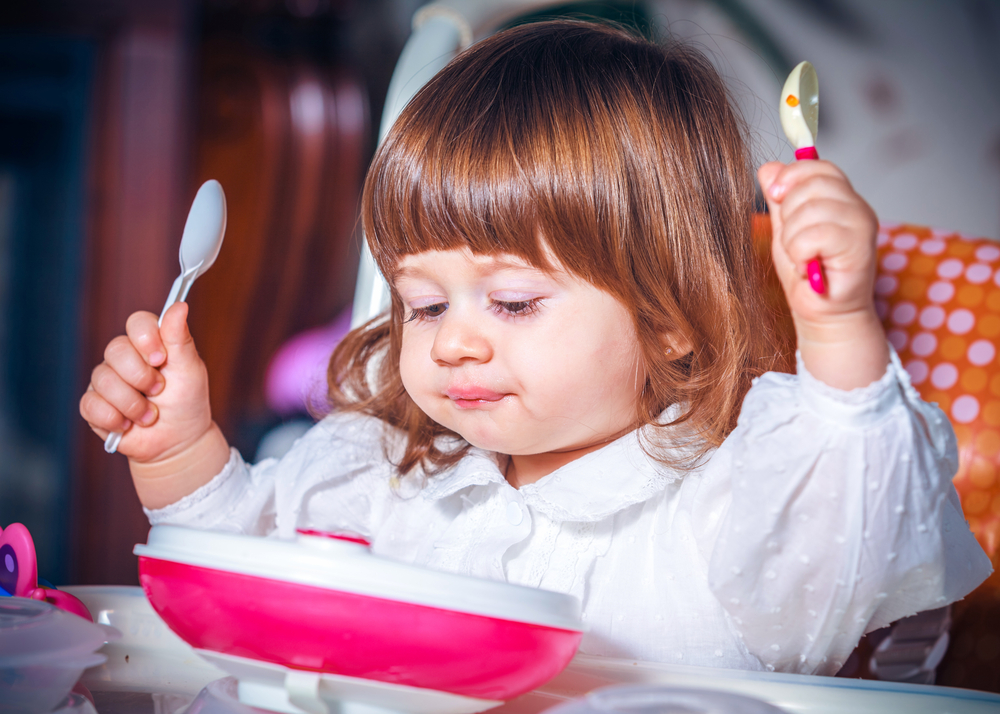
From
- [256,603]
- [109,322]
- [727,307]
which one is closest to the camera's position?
[256,603]

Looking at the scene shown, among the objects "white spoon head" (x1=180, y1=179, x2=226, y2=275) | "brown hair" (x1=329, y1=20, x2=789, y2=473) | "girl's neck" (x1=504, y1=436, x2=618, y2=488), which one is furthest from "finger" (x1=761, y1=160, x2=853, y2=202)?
"white spoon head" (x1=180, y1=179, x2=226, y2=275)

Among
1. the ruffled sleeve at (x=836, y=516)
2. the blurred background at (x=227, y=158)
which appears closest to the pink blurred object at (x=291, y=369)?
the blurred background at (x=227, y=158)

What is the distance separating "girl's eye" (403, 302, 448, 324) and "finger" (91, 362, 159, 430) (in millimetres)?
215

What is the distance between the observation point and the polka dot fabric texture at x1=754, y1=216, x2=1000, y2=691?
60 centimetres

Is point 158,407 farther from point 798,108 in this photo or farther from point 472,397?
point 798,108

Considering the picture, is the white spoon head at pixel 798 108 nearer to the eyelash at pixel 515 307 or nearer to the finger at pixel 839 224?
the finger at pixel 839 224

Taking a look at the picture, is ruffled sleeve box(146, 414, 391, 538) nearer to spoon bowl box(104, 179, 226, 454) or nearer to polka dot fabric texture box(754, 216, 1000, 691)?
spoon bowl box(104, 179, 226, 454)

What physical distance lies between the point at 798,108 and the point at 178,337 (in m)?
0.44

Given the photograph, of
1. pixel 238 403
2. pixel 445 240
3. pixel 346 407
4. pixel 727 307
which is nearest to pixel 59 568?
pixel 238 403

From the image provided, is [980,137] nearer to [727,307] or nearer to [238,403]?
[727,307]

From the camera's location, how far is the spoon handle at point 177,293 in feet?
1.79

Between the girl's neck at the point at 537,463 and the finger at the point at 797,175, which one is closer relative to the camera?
the finger at the point at 797,175

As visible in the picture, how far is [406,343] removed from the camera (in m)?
0.57

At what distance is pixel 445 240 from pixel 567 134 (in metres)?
0.11
